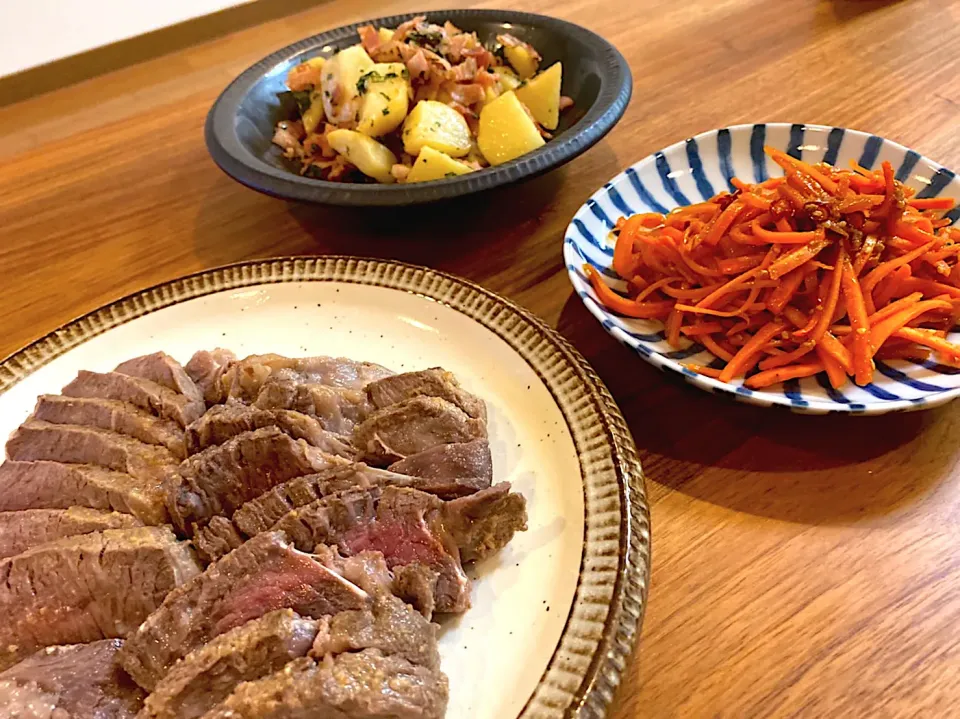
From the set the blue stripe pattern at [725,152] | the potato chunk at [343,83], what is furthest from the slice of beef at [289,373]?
the blue stripe pattern at [725,152]

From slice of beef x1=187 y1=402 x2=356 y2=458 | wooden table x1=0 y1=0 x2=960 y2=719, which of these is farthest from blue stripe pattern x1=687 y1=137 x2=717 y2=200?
slice of beef x1=187 y1=402 x2=356 y2=458

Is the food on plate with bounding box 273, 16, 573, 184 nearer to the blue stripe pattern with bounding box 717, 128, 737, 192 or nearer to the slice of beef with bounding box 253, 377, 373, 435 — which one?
the blue stripe pattern with bounding box 717, 128, 737, 192

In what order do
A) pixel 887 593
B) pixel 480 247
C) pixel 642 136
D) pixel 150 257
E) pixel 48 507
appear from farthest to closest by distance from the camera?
pixel 642 136
pixel 150 257
pixel 480 247
pixel 48 507
pixel 887 593

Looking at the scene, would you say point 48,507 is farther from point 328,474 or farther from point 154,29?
point 154,29

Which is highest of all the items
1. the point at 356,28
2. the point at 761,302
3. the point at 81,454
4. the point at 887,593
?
the point at 356,28

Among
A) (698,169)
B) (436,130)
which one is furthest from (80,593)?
(698,169)

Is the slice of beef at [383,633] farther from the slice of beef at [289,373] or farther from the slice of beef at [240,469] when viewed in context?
the slice of beef at [289,373]

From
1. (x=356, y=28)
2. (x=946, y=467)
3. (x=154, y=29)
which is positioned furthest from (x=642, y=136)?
(x=154, y=29)
